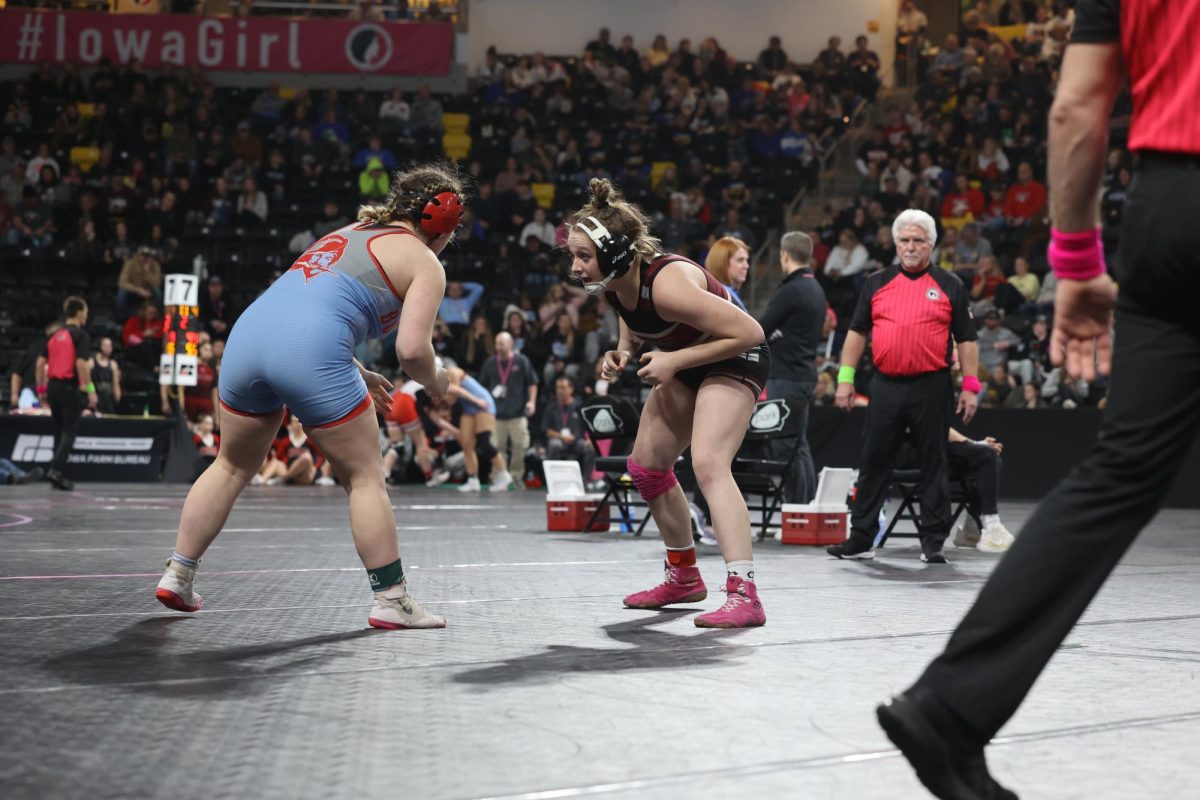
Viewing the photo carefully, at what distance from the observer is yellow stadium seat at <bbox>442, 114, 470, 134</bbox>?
2262cm

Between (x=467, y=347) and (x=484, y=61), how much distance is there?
339 inches

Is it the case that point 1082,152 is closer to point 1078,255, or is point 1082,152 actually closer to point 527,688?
point 1078,255

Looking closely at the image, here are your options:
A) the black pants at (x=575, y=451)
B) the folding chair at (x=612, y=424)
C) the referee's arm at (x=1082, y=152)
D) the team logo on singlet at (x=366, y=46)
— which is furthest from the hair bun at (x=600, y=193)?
the team logo on singlet at (x=366, y=46)

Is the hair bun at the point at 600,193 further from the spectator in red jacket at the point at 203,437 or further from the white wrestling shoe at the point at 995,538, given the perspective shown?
the spectator in red jacket at the point at 203,437

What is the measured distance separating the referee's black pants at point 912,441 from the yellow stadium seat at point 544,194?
47.3 feet

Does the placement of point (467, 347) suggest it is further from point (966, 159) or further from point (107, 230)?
point (966, 159)

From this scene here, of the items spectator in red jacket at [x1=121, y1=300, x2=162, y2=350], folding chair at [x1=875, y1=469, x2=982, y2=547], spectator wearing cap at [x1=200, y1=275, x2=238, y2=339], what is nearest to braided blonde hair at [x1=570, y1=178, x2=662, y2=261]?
folding chair at [x1=875, y1=469, x2=982, y2=547]

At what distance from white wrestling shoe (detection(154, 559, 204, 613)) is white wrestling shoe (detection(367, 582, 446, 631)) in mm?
657

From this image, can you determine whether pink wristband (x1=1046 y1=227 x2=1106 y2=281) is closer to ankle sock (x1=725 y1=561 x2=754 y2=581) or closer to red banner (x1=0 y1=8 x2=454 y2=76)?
ankle sock (x1=725 y1=561 x2=754 y2=581)

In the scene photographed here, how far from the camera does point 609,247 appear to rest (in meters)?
4.56

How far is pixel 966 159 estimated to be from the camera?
66.1 ft

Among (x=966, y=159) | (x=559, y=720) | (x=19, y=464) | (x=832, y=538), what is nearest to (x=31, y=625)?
(x=559, y=720)

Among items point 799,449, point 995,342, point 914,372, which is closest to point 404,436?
point 995,342

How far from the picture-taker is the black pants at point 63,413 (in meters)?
13.2
